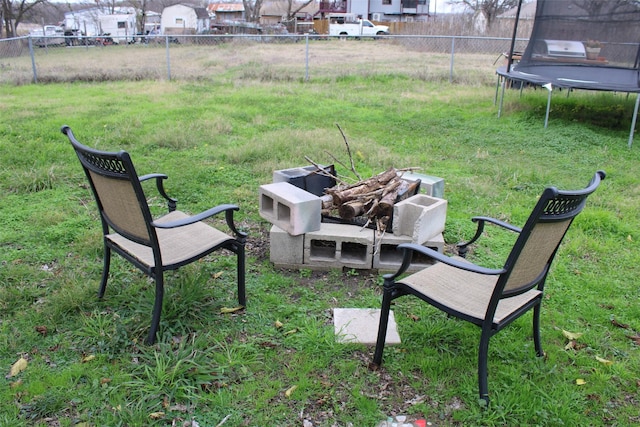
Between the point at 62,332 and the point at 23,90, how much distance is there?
10.3m

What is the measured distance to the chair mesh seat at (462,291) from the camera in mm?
2484

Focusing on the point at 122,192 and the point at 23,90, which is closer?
the point at 122,192

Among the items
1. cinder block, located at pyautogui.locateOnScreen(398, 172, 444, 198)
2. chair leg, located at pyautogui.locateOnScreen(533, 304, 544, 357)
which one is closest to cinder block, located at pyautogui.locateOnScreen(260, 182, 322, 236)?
cinder block, located at pyautogui.locateOnScreen(398, 172, 444, 198)

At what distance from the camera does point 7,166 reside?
605cm

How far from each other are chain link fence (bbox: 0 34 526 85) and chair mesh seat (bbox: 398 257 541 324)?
1066 centimetres

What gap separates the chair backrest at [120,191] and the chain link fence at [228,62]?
10.7 metres

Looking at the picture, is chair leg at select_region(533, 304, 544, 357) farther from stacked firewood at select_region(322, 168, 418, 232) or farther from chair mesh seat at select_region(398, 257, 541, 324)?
stacked firewood at select_region(322, 168, 418, 232)

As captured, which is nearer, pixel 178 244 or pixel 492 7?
pixel 178 244

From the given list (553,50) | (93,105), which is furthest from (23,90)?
(553,50)

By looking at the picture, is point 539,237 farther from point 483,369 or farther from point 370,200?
point 370,200

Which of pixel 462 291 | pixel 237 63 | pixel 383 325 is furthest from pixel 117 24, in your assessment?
pixel 462 291

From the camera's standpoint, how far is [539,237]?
2268mm

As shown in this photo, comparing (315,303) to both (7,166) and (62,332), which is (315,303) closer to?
(62,332)

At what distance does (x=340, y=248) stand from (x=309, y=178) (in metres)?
0.87
